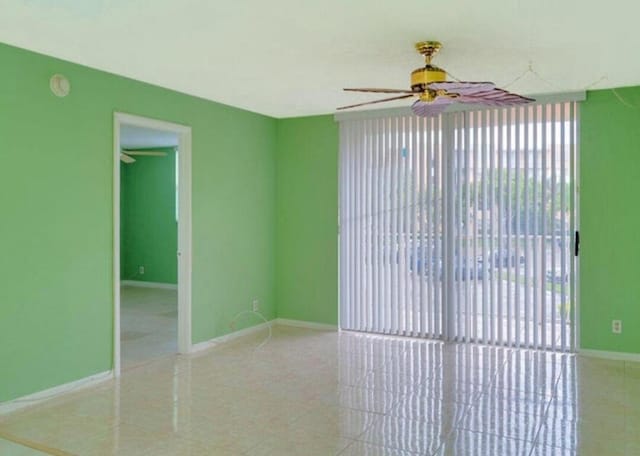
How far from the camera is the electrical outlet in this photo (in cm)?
483

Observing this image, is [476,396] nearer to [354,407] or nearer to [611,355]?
[354,407]

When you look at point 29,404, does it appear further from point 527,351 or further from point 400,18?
point 527,351

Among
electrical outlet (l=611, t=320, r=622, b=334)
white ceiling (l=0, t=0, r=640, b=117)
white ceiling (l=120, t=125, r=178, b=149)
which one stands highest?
white ceiling (l=120, t=125, r=178, b=149)

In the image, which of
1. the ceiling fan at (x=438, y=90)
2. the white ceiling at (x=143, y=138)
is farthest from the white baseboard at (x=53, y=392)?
the white ceiling at (x=143, y=138)

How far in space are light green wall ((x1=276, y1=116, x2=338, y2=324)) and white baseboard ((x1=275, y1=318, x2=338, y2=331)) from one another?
4cm

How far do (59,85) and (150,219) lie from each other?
570 cm

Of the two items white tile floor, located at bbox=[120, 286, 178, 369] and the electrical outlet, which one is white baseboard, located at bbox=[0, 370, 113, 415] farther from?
the electrical outlet

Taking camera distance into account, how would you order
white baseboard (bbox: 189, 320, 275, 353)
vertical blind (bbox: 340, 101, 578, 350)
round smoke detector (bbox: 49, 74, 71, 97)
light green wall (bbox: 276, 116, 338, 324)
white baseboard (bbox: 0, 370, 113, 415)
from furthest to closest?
light green wall (bbox: 276, 116, 338, 324)
white baseboard (bbox: 189, 320, 275, 353)
vertical blind (bbox: 340, 101, 578, 350)
round smoke detector (bbox: 49, 74, 71, 97)
white baseboard (bbox: 0, 370, 113, 415)

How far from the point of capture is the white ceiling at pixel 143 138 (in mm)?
7379

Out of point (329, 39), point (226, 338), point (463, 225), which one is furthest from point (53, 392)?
point (463, 225)

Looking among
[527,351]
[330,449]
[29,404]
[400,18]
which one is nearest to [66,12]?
[400,18]

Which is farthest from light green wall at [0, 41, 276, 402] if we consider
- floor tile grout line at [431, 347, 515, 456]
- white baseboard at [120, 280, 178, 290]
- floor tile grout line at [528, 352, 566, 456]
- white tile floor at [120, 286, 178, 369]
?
white baseboard at [120, 280, 178, 290]

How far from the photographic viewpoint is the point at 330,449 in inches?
119

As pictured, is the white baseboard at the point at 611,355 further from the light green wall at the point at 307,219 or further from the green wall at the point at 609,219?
the light green wall at the point at 307,219
